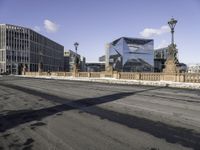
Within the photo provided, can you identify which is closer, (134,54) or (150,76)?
(150,76)

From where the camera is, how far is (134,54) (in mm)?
140500

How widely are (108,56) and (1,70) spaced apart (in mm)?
70683

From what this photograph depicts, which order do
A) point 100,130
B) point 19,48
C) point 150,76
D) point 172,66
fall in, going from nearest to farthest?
point 100,130
point 172,66
point 150,76
point 19,48

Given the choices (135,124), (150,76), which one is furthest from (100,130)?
(150,76)

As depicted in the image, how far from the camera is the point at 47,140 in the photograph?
5.18 m

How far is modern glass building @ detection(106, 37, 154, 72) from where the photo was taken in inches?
5408

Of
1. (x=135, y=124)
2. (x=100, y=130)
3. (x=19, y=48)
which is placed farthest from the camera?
(x=19, y=48)

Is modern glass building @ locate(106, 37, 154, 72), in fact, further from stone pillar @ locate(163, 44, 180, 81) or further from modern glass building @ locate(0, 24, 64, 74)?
stone pillar @ locate(163, 44, 180, 81)

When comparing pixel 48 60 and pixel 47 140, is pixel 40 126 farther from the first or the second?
pixel 48 60

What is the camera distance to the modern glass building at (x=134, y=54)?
137 m

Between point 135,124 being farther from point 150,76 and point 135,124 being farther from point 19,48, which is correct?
point 19,48

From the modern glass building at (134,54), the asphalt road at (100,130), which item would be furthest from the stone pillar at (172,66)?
the modern glass building at (134,54)

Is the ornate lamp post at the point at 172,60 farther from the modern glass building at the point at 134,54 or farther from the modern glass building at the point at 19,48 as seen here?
the modern glass building at the point at 134,54

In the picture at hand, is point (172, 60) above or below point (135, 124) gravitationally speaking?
above
